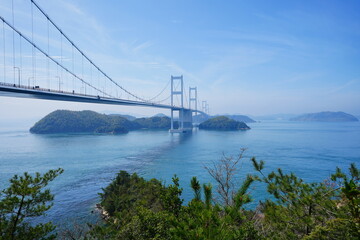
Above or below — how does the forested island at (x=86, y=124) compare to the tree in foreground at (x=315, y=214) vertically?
above

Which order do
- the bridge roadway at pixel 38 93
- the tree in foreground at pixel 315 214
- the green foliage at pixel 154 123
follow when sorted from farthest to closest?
the green foliage at pixel 154 123
the bridge roadway at pixel 38 93
the tree in foreground at pixel 315 214

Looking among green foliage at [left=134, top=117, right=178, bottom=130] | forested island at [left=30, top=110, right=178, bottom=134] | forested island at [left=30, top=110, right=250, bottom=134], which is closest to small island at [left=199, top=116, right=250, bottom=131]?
forested island at [left=30, top=110, right=250, bottom=134]

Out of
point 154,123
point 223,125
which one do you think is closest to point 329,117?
point 223,125

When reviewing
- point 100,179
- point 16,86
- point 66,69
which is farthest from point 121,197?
point 66,69

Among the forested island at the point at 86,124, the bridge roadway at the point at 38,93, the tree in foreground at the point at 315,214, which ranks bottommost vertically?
the tree in foreground at the point at 315,214

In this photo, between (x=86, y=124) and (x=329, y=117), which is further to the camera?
(x=329, y=117)

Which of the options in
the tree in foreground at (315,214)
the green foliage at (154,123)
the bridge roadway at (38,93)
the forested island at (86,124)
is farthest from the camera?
the green foliage at (154,123)

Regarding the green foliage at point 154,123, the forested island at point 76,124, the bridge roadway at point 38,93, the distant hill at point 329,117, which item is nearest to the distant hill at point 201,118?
the green foliage at point 154,123

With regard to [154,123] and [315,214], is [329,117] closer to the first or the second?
[154,123]

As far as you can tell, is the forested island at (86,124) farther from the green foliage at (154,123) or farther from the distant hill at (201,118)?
the distant hill at (201,118)

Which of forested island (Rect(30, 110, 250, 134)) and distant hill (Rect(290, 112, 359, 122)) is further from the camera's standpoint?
distant hill (Rect(290, 112, 359, 122))

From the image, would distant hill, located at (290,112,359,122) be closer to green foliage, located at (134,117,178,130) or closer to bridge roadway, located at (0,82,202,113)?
green foliage, located at (134,117,178,130)
